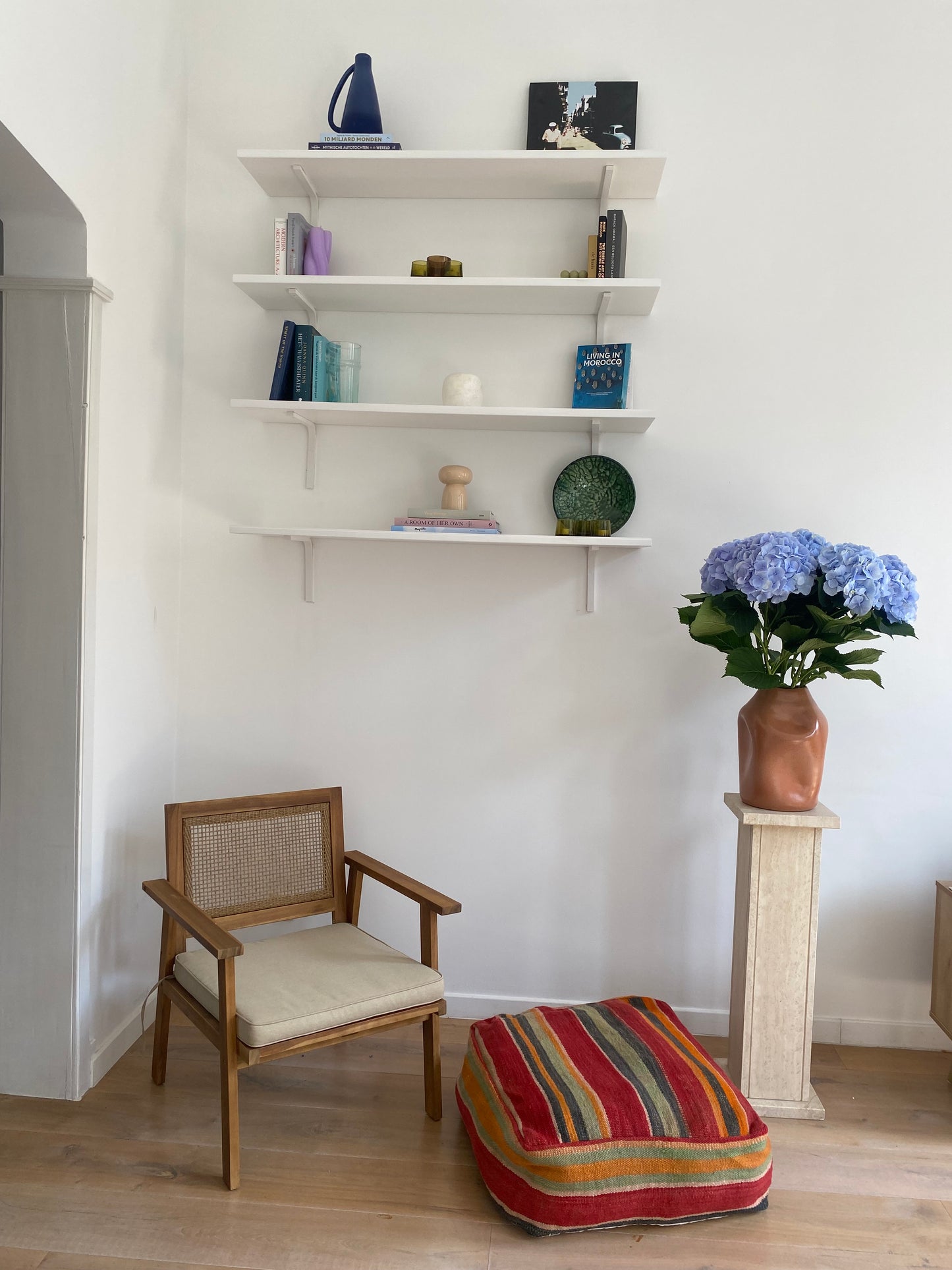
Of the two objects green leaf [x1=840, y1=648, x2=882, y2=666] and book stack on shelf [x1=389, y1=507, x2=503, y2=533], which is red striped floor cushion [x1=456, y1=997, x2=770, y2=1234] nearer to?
green leaf [x1=840, y1=648, x2=882, y2=666]

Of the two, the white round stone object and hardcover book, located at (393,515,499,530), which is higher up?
the white round stone object

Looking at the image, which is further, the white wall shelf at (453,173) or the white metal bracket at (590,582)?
the white metal bracket at (590,582)

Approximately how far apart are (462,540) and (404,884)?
0.92 m

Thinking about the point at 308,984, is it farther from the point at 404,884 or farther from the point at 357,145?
the point at 357,145

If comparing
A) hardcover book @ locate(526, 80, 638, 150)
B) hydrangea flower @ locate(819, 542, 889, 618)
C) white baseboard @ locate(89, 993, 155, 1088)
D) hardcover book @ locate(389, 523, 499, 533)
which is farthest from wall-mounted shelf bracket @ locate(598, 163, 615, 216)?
white baseboard @ locate(89, 993, 155, 1088)

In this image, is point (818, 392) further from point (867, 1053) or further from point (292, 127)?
point (867, 1053)

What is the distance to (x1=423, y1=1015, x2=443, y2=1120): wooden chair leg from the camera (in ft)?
7.28

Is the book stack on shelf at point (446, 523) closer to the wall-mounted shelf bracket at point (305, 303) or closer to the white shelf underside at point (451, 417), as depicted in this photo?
the white shelf underside at point (451, 417)

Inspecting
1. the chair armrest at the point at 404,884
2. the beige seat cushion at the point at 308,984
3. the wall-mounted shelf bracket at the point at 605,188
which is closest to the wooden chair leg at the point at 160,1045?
the beige seat cushion at the point at 308,984

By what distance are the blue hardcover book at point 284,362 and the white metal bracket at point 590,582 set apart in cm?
97

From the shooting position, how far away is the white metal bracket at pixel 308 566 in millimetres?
2752

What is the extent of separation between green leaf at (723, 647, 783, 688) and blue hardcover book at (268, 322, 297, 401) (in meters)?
1.38

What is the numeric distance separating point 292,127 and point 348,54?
0.26 metres

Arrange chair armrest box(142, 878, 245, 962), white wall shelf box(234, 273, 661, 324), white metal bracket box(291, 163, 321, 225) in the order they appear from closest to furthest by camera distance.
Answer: chair armrest box(142, 878, 245, 962), white wall shelf box(234, 273, 661, 324), white metal bracket box(291, 163, 321, 225)
